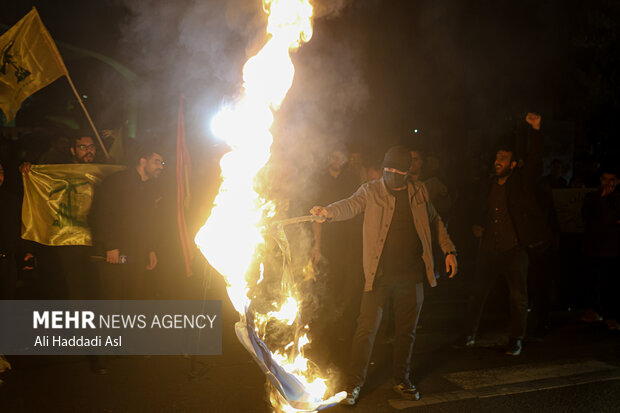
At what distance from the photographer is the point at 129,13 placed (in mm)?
16359

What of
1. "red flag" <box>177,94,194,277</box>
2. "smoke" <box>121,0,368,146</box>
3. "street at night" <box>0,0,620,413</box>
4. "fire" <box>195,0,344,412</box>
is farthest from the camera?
"smoke" <box>121,0,368,146</box>

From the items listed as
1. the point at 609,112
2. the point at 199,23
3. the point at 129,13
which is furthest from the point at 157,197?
the point at 609,112

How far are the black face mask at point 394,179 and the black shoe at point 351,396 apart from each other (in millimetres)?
1825

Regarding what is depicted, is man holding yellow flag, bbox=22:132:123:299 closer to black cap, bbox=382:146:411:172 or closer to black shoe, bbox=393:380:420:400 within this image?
black cap, bbox=382:146:411:172

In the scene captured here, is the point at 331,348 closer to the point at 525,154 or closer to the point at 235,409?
the point at 235,409

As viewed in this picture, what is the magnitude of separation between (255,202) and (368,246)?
4.06ft

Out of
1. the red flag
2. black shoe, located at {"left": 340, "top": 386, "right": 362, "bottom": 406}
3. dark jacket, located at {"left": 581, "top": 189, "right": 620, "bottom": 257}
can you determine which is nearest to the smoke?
the red flag

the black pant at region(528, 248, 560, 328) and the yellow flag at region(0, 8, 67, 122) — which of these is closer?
the yellow flag at region(0, 8, 67, 122)

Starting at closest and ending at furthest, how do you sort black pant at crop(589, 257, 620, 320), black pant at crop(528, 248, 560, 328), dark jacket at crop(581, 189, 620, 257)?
black pant at crop(528, 248, 560, 328), black pant at crop(589, 257, 620, 320), dark jacket at crop(581, 189, 620, 257)

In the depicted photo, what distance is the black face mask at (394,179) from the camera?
187 inches

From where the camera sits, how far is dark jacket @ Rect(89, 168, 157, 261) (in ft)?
18.0

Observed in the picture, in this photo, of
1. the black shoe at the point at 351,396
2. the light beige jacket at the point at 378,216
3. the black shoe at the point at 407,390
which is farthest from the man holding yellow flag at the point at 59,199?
the black shoe at the point at 407,390

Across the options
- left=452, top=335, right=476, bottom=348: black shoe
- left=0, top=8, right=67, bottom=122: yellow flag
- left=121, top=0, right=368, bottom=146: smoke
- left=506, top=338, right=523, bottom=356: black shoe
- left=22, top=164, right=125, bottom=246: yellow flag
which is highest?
left=121, top=0, right=368, bottom=146: smoke

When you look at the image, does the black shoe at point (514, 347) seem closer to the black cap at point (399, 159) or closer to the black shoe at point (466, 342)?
the black shoe at point (466, 342)
